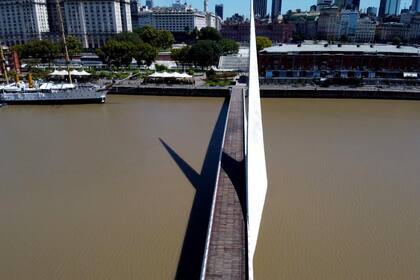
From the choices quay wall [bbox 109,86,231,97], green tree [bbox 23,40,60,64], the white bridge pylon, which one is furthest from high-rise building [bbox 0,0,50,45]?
the white bridge pylon

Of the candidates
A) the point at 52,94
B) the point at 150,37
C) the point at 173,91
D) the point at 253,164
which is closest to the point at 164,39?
the point at 150,37

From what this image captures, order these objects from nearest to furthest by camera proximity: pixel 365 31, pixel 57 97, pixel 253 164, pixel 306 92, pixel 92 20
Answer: pixel 253 164, pixel 57 97, pixel 306 92, pixel 92 20, pixel 365 31

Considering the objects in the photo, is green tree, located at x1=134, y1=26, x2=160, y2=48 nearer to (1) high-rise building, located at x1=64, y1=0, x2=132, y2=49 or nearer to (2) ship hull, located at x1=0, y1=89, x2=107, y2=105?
(1) high-rise building, located at x1=64, y1=0, x2=132, y2=49

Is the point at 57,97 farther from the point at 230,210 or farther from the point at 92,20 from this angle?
the point at 92,20

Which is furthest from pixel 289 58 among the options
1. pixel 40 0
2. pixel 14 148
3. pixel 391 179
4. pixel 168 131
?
pixel 40 0

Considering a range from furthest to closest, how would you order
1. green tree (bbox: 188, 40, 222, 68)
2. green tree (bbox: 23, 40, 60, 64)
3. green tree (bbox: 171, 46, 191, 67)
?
green tree (bbox: 23, 40, 60, 64) < green tree (bbox: 171, 46, 191, 67) < green tree (bbox: 188, 40, 222, 68)

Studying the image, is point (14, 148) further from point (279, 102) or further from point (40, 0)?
point (40, 0)
